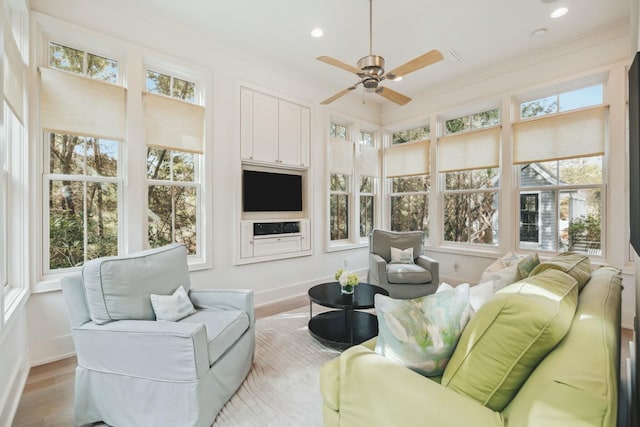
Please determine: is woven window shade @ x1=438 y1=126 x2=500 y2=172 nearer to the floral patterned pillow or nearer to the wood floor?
the wood floor

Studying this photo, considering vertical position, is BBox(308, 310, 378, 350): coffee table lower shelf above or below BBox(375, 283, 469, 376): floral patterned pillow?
below

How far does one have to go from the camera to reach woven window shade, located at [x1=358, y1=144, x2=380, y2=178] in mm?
5211

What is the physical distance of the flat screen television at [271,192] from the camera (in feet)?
12.3

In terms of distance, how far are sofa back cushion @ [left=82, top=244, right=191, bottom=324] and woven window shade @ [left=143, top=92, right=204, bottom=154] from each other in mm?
1445

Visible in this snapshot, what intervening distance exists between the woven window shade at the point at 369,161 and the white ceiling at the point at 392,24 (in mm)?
1663

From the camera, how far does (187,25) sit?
3121 mm

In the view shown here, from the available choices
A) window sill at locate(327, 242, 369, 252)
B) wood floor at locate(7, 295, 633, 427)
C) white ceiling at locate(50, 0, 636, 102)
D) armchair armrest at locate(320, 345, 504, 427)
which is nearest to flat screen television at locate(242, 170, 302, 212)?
window sill at locate(327, 242, 369, 252)

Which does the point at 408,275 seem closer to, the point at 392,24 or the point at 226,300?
the point at 226,300

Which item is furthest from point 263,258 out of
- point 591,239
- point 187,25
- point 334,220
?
point 591,239

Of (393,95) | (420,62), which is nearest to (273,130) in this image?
(393,95)

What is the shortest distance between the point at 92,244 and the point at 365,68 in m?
2.95

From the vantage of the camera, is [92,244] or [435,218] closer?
[92,244]

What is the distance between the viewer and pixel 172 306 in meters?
1.97

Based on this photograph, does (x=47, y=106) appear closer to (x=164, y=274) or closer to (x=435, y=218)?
(x=164, y=274)
